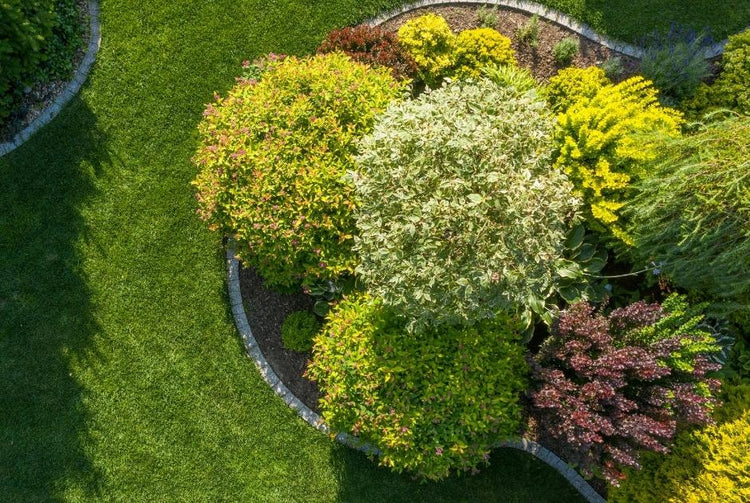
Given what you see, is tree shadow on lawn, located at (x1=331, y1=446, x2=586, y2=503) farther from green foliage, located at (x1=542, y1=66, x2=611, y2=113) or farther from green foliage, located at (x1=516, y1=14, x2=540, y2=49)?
green foliage, located at (x1=516, y1=14, x2=540, y2=49)

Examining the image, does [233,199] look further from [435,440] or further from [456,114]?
[435,440]

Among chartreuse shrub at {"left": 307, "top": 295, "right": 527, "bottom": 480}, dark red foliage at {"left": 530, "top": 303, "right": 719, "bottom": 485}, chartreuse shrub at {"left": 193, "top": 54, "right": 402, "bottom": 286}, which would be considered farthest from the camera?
chartreuse shrub at {"left": 307, "top": 295, "right": 527, "bottom": 480}

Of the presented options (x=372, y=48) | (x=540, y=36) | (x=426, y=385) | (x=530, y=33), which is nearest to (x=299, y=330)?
(x=426, y=385)

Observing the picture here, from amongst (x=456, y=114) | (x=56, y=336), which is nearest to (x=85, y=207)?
(x=56, y=336)

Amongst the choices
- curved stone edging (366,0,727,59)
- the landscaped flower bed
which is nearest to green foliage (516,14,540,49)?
curved stone edging (366,0,727,59)

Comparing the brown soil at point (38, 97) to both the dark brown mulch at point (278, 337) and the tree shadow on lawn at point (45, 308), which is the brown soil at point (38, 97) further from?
the dark brown mulch at point (278, 337)
